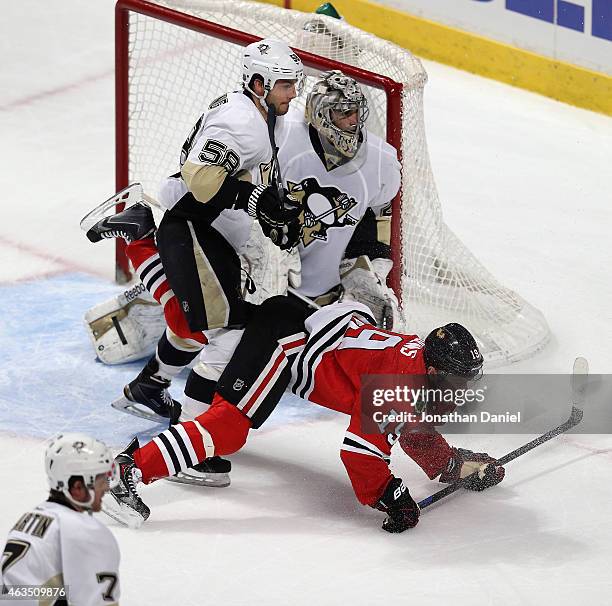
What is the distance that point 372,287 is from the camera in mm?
4332

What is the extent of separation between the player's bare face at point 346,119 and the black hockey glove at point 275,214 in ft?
0.75

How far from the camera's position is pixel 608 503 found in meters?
Result: 4.01

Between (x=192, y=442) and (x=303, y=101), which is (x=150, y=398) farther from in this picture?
(x=303, y=101)

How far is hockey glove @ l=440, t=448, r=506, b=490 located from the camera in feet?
13.3

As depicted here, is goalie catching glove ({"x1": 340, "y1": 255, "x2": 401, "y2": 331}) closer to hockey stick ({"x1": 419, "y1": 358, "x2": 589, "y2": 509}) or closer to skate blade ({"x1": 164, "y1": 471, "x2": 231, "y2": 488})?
hockey stick ({"x1": 419, "y1": 358, "x2": 589, "y2": 509})

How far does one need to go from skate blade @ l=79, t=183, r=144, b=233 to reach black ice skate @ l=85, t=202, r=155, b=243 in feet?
0.36

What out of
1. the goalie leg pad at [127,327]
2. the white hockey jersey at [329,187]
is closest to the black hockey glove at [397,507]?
the white hockey jersey at [329,187]

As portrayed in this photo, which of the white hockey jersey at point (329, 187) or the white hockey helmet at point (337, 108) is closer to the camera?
the white hockey helmet at point (337, 108)

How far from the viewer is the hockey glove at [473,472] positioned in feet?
13.3

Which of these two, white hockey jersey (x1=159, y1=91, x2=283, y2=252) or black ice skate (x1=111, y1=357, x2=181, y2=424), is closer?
white hockey jersey (x1=159, y1=91, x2=283, y2=252)

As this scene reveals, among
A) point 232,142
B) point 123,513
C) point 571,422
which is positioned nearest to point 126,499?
point 123,513

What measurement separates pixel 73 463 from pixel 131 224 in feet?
5.16

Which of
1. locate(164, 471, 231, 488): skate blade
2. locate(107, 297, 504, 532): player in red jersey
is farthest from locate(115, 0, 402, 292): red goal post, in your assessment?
locate(164, 471, 231, 488): skate blade

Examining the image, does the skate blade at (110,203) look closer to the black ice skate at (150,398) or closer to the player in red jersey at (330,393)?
the black ice skate at (150,398)
